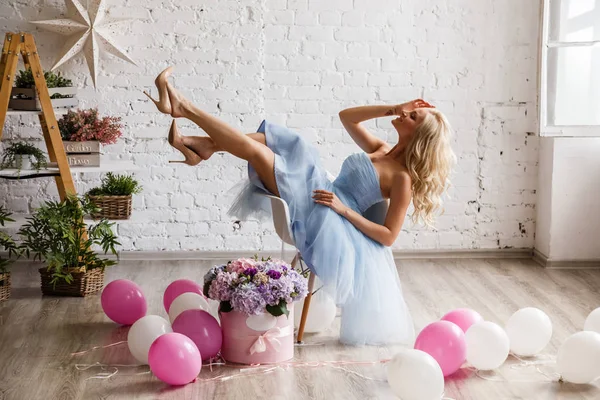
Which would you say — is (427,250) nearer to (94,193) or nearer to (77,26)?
(94,193)

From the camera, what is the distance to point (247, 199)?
3.59m

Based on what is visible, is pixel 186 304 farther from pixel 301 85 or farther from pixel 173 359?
pixel 301 85

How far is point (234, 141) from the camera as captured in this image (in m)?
3.38

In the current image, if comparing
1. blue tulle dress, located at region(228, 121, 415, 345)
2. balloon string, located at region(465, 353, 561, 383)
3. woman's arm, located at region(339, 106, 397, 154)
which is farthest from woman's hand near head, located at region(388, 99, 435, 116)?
balloon string, located at region(465, 353, 561, 383)

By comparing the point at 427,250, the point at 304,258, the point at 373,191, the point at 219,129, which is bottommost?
the point at 427,250

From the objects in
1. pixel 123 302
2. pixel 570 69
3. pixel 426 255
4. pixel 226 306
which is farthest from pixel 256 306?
pixel 570 69

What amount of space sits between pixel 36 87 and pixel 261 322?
180cm

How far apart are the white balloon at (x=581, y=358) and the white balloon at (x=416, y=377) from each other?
1.69ft

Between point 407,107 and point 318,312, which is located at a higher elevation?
point 407,107

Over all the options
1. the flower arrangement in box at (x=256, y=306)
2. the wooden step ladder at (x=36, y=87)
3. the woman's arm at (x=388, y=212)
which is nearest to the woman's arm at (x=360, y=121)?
the woman's arm at (x=388, y=212)

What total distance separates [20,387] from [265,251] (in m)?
2.25

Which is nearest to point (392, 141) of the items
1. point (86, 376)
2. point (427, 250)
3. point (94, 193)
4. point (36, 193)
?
point (427, 250)

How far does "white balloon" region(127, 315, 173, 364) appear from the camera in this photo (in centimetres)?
311

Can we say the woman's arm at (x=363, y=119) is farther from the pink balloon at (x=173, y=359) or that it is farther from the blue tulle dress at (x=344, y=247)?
the pink balloon at (x=173, y=359)
